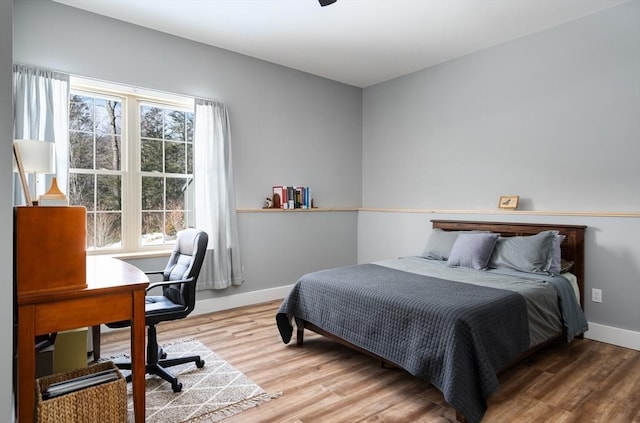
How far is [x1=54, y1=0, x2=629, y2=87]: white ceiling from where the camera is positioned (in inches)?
123

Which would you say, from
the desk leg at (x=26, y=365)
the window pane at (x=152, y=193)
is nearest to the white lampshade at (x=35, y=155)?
the desk leg at (x=26, y=365)

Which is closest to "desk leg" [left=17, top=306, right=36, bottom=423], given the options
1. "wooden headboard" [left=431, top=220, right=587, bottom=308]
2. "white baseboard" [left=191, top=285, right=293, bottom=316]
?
"white baseboard" [left=191, top=285, right=293, bottom=316]

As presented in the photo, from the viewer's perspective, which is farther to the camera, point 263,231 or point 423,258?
point 263,231

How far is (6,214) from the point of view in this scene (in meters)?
1.39

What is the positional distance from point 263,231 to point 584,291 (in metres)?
3.22

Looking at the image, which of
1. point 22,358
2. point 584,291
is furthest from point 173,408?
point 584,291

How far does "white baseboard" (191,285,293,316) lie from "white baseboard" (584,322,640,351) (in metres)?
3.09

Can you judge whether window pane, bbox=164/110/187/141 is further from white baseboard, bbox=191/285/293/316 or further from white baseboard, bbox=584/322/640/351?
white baseboard, bbox=584/322/640/351

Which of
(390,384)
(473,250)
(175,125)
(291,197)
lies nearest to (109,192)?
(175,125)

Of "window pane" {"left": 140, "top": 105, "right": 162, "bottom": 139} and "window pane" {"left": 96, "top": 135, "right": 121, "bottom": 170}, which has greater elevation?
"window pane" {"left": 140, "top": 105, "right": 162, "bottom": 139}

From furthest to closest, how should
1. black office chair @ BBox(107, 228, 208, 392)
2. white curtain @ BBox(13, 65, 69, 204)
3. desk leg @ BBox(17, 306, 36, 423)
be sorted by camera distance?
1. white curtain @ BBox(13, 65, 69, 204)
2. black office chair @ BBox(107, 228, 208, 392)
3. desk leg @ BBox(17, 306, 36, 423)

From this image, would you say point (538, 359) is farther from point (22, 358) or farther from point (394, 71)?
point (394, 71)

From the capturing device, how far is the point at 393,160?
500 centimetres

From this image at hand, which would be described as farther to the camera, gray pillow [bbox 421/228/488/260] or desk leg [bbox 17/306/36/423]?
gray pillow [bbox 421/228/488/260]
